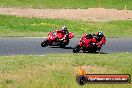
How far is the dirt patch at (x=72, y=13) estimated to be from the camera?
136 feet

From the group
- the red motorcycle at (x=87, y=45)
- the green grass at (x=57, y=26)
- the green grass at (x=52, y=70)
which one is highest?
the green grass at (x=52, y=70)

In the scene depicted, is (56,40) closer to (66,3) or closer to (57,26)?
(57,26)

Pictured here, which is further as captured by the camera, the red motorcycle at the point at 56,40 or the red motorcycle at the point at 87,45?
the red motorcycle at the point at 56,40

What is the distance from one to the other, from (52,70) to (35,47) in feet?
27.5

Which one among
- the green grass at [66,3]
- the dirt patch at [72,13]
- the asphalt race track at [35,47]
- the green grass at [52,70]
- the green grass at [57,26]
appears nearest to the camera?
the green grass at [52,70]

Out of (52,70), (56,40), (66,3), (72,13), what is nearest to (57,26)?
(72,13)

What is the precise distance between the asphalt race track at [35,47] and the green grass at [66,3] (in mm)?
24202

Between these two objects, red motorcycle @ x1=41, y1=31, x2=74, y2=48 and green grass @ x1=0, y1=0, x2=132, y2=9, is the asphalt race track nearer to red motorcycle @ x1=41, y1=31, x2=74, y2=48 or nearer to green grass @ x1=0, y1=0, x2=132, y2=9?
red motorcycle @ x1=41, y1=31, x2=74, y2=48

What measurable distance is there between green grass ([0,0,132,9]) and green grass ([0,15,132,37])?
40.3 feet

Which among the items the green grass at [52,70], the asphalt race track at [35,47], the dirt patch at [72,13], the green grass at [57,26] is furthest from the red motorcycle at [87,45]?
the dirt patch at [72,13]

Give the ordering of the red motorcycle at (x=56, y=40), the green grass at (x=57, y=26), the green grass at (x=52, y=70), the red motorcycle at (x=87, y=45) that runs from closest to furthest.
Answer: the green grass at (x=52, y=70) → the red motorcycle at (x=87, y=45) → the red motorcycle at (x=56, y=40) → the green grass at (x=57, y=26)

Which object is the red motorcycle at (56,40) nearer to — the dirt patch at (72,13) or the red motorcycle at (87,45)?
the red motorcycle at (87,45)

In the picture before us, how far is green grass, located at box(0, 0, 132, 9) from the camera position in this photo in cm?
5019

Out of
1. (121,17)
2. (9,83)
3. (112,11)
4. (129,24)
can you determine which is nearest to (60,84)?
(9,83)
